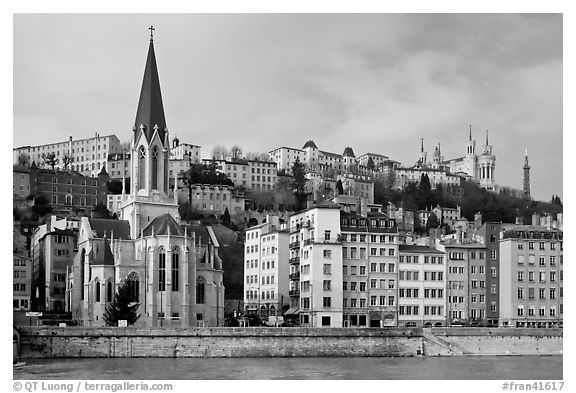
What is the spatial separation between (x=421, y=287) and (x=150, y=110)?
20636 mm

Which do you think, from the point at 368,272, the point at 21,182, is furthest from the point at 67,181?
the point at 368,272

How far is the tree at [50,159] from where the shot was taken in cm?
11144

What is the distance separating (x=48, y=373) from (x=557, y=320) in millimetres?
35689

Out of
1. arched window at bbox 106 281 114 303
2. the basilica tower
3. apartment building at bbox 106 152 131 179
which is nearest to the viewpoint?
arched window at bbox 106 281 114 303

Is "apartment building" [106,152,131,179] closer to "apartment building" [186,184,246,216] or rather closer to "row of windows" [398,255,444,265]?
"apartment building" [186,184,246,216]

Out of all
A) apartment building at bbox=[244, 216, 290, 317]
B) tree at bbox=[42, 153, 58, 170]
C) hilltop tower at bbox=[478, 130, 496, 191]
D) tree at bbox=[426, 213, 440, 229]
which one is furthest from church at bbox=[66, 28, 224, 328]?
hilltop tower at bbox=[478, 130, 496, 191]

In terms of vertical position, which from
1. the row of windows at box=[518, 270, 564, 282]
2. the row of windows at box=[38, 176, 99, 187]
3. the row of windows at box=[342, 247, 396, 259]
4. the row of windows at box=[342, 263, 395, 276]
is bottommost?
the row of windows at box=[518, 270, 564, 282]

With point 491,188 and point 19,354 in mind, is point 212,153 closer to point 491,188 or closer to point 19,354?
point 491,188

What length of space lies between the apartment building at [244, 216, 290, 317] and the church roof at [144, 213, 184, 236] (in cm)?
998

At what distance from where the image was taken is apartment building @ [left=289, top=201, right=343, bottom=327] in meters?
58.4

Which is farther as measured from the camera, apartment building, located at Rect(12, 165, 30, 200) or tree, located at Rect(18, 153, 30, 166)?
tree, located at Rect(18, 153, 30, 166)

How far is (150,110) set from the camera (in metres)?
62.3

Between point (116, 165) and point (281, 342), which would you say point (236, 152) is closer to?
point (116, 165)

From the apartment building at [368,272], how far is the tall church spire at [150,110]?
13332mm
